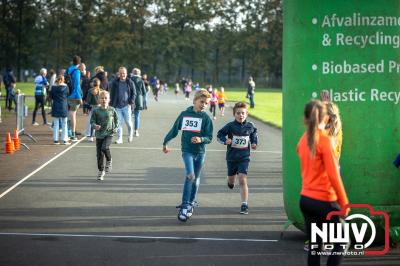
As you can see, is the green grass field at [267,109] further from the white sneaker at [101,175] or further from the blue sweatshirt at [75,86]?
the white sneaker at [101,175]

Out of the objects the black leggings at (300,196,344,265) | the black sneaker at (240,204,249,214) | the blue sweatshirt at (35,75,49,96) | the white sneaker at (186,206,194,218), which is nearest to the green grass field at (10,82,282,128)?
the blue sweatshirt at (35,75,49,96)

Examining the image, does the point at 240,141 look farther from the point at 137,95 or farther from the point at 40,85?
the point at 40,85

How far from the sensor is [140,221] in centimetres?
1051

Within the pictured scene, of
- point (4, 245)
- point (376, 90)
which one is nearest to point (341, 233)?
point (376, 90)

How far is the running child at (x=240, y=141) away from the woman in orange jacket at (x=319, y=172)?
4.42 metres

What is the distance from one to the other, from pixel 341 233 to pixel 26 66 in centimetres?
11553

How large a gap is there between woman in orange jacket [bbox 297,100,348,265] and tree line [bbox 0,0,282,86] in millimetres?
103471

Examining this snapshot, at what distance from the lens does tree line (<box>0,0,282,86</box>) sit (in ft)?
367

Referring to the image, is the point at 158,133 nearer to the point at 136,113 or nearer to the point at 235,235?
the point at 136,113

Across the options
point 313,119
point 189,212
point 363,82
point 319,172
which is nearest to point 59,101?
point 189,212

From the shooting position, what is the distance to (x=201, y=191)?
13391 millimetres

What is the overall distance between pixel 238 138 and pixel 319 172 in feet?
15.2

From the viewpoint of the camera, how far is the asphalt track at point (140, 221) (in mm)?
8406

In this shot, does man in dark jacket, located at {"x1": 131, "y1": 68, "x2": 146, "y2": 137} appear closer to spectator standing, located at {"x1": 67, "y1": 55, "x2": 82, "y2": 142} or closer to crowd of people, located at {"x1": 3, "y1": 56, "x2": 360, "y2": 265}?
crowd of people, located at {"x1": 3, "y1": 56, "x2": 360, "y2": 265}
